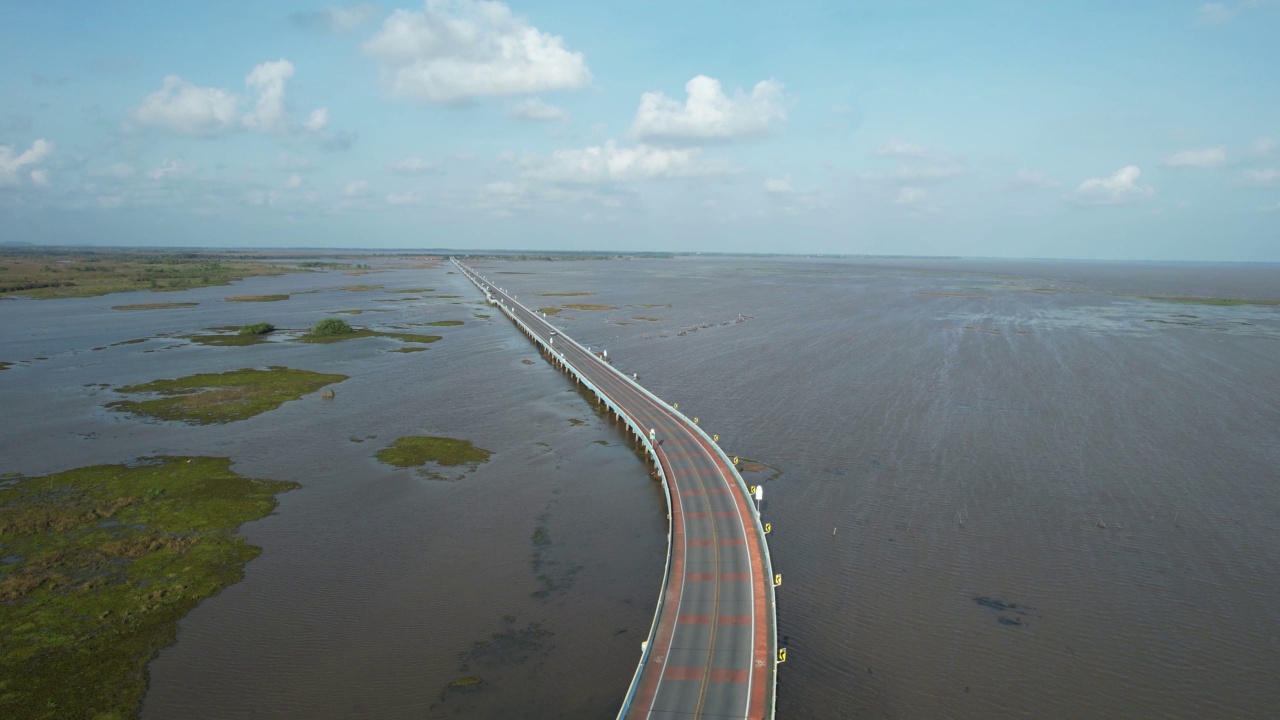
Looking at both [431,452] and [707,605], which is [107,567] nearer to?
[431,452]

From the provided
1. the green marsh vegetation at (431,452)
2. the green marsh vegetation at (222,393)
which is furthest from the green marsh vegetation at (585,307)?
the green marsh vegetation at (431,452)

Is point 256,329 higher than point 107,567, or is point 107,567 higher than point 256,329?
point 256,329

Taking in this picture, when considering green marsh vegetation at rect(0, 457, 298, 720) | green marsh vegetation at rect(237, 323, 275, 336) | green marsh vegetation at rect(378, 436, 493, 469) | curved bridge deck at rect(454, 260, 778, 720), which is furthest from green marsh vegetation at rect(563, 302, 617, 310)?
green marsh vegetation at rect(0, 457, 298, 720)

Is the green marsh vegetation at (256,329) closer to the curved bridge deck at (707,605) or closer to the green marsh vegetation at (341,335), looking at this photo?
the green marsh vegetation at (341,335)

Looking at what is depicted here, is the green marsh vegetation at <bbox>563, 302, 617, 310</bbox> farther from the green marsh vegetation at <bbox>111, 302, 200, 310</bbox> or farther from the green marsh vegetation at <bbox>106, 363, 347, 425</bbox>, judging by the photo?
the green marsh vegetation at <bbox>111, 302, 200, 310</bbox>

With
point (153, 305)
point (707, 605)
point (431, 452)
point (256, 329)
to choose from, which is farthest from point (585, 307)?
point (707, 605)

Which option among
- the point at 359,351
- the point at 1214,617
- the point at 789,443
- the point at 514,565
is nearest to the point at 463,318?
the point at 359,351

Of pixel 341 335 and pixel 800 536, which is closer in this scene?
pixel 800 536
